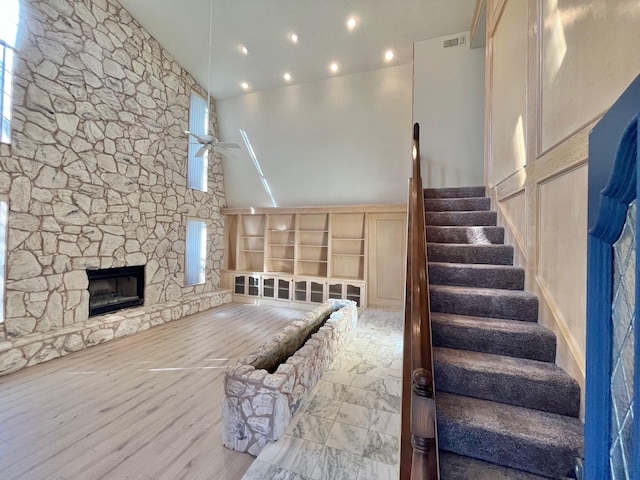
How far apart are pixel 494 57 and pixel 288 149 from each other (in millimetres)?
4029

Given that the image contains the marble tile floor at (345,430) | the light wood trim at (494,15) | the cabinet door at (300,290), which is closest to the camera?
the marble tile floor at (345,430)

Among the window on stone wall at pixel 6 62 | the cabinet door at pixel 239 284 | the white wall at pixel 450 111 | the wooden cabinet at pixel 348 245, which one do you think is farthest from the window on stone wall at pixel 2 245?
the white wall at pixel 450 111

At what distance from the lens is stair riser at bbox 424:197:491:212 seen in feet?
10.3

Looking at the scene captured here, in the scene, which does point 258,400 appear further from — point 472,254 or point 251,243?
point 251,243

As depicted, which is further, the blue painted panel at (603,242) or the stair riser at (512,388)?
the stair riser at (512,388)

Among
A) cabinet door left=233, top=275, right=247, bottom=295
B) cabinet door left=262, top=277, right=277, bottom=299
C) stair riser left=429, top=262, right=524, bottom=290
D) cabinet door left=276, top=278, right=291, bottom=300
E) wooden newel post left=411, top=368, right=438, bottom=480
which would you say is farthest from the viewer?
cabinet door left=233, top=275, right=247, bottom=295

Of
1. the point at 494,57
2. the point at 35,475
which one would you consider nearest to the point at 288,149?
the point at 494,57

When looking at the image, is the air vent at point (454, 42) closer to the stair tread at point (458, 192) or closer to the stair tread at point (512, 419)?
the stair tread at point (458, 192)

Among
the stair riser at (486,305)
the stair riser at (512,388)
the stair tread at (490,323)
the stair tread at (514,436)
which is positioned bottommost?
the stair tread at (514,436)

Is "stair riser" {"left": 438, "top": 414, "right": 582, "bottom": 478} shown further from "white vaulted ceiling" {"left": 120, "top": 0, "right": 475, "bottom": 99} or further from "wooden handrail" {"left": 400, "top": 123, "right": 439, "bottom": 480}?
"white vaulted ceiling" {"left": 120, "top": 0, "right": 475, "bottom": 99}

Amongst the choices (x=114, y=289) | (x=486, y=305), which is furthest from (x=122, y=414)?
(x=486, y=305)

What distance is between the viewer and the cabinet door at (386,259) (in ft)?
19.0

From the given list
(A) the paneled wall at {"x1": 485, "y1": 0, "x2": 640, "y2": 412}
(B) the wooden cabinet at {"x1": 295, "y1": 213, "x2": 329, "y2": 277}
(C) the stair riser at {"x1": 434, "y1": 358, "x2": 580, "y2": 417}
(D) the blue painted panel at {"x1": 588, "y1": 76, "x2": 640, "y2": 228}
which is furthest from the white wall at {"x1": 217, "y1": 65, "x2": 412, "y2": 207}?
(D) the blue painted panel at {"x1": 588, "y1": 76, "x2": 640, "y2": 228}

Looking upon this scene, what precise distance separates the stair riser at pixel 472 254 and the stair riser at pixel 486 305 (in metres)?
0.57
